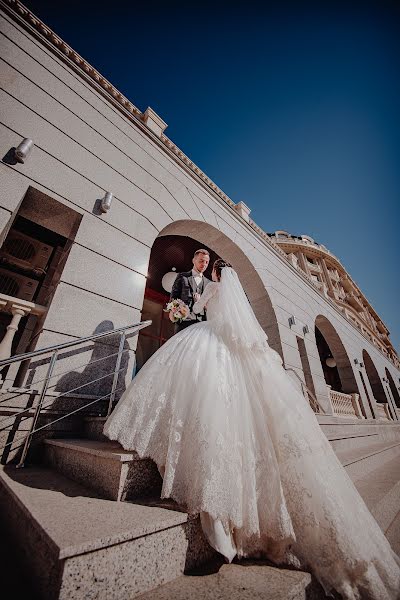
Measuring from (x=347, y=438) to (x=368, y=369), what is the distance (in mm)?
10697

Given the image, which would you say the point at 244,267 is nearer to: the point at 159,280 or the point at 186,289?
the point at 159,280

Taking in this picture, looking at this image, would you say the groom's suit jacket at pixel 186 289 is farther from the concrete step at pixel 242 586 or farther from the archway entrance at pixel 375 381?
the archway entrance at pixel 375 381

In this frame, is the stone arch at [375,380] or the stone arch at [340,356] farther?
the stone arch at [375,380]

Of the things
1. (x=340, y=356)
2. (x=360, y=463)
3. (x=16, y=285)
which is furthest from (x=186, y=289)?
(x=340, y=356)

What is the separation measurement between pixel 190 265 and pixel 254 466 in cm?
669

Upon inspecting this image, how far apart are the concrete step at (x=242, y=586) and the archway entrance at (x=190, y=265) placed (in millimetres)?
4939

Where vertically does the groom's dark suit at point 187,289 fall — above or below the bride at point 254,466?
above

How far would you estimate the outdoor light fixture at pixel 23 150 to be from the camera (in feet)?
9.51

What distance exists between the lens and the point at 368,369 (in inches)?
548

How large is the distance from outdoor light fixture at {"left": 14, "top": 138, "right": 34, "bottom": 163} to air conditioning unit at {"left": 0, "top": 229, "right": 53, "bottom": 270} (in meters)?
3.78

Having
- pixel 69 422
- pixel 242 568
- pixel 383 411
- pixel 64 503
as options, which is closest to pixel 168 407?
pixel 64 503

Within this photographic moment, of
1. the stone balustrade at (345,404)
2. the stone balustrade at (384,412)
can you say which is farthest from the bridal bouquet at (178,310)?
the stone balustrade at (384,412)

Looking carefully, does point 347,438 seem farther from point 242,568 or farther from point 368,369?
point 368,369

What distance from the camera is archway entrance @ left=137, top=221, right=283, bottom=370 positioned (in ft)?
20.0
